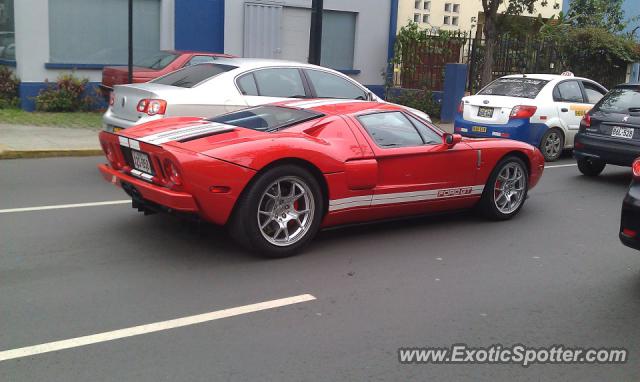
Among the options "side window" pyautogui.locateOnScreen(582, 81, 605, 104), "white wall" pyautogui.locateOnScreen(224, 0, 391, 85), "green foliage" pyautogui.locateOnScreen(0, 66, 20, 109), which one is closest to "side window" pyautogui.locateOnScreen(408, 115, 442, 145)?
"side window" pyautogui.locateOnScreen(582, 81, 605, 104)

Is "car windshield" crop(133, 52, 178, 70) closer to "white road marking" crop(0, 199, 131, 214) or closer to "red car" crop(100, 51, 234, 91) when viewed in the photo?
"red car" crop(100, 51, 234, 91)

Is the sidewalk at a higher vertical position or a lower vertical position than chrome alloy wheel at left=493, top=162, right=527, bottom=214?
lower

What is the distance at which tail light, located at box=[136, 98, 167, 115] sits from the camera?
846 cm

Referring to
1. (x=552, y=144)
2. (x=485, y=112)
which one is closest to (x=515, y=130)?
(x=485, y=112)

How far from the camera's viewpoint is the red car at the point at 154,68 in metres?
12.5

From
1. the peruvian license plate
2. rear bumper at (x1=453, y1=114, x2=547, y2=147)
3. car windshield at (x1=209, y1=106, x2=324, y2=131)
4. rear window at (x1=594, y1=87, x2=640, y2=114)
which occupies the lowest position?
rear bumper at (x1=453, y1=114, x2=547, y2=147)

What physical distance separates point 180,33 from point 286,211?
11806 mm

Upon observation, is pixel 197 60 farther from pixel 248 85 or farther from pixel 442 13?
pixel 442 13

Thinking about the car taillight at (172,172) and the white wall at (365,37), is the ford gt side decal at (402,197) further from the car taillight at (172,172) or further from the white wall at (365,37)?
the white wall at (365,37)

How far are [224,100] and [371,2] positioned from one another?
462 inches

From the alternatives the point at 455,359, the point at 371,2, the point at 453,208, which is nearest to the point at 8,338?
the point at 455,359

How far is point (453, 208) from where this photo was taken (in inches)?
280

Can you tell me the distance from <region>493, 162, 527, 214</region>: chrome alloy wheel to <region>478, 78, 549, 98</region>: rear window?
5.05 m

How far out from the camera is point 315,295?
16.5ft
